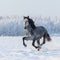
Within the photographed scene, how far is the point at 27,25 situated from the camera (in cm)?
810

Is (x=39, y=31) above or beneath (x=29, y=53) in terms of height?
above

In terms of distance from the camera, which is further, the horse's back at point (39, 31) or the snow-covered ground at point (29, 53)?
the horse's back at point (39, 31)

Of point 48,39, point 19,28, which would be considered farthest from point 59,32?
point 48,39

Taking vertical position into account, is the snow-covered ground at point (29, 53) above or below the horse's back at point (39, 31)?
below

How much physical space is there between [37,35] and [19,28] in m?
11.4

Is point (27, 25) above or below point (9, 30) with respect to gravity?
above

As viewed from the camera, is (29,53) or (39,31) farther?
(39,31)

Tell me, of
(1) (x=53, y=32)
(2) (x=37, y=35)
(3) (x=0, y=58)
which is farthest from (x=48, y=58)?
(1) (x=53, y=32)

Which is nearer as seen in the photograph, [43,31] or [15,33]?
[43,31]

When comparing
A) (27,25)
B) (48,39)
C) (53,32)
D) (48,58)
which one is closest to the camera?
(48,58)

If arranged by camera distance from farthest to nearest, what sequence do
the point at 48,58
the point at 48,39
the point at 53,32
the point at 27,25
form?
the point at 53,32 < the point at 48,39 < the point at 27,25 < the point at 48,58

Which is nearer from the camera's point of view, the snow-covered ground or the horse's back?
the snow-covered ground

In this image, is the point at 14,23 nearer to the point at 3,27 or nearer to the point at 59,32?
the point at 3,27

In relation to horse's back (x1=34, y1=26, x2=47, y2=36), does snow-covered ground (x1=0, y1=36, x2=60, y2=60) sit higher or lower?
lower
